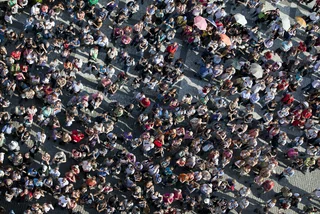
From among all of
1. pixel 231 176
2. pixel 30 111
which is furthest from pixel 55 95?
pixel 231 176

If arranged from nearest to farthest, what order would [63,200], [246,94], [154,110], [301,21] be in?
[63,200], [154,110], [246,94], [301,21]

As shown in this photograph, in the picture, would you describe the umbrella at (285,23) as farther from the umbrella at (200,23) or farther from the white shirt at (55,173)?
the white shirt at (55,173)

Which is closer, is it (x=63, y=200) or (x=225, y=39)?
(x=63, y=200)

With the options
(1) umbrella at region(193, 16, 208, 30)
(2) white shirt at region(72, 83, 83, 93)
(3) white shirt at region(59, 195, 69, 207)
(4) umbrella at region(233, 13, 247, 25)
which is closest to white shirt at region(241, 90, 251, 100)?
(1) umbrella at region(193, 16, 208, 30)

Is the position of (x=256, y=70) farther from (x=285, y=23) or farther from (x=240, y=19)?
(x=285, y=23)

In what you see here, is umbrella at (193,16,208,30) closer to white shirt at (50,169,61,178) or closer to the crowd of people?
the crowd of people

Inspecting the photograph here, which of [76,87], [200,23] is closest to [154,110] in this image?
[76,87]
